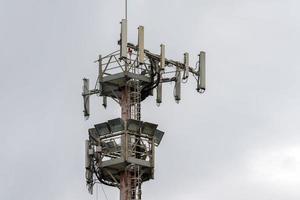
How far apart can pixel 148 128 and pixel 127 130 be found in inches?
96.0

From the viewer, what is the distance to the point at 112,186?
6452 inches

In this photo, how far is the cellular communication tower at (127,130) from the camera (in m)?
162

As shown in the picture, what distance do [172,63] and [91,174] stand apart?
14291mm

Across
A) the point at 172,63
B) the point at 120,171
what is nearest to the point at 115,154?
the point at 120,171

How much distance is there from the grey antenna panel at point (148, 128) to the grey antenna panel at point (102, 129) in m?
3.42

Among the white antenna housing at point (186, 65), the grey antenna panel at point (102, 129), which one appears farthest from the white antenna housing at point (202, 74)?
the grey antenna panel at point (102, 129)

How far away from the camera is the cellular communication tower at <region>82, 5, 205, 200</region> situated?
161875mm

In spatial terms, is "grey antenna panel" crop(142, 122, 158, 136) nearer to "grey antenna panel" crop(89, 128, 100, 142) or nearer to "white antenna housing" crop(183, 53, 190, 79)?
"grey antenna panel" crop(89, 128, 100, 142)

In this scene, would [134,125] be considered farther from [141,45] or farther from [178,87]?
[178,87]

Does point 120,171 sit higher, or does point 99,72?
point 99,72

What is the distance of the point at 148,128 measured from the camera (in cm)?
16362

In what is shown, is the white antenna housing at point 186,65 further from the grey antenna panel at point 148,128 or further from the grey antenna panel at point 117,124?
the grey antenna panel at point 117,124

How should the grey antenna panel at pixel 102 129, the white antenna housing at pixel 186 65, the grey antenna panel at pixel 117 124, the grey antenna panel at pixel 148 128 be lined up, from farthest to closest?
the white antenna housing at pixel 186 65 < the grey antenna panel at pixel 148 128 < the grey antenna panel at pixel 102 129 < the grey antenna panel at pixel 117 124

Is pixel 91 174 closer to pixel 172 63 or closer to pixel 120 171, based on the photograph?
pixel 120 171
